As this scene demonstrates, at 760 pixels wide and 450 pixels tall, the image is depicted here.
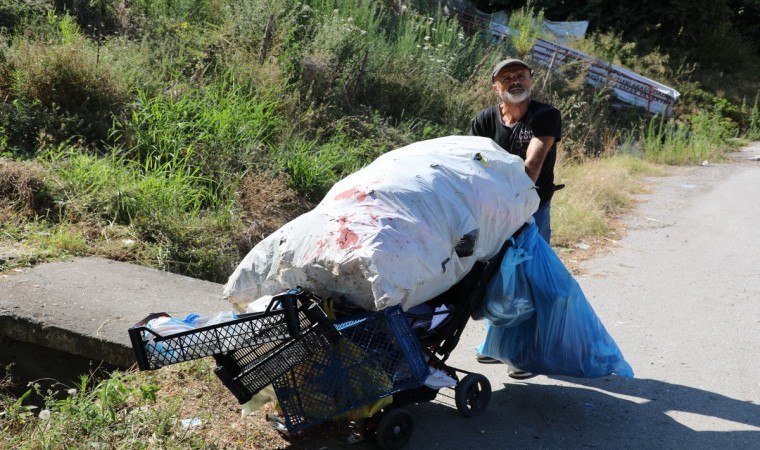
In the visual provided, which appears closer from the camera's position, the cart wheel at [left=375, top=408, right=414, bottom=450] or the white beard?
the cart wheel at [left=375, top=408, right=414, bottom=450]

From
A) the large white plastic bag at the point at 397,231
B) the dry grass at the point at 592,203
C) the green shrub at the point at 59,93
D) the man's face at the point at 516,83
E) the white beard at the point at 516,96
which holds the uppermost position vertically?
the man's face at the point at 516,83

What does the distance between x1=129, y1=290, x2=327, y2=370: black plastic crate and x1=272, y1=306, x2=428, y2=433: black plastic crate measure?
17 cm

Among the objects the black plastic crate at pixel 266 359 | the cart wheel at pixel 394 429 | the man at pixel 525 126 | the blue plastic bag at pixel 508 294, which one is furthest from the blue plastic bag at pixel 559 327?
the black plastic crate at pixel 266 359

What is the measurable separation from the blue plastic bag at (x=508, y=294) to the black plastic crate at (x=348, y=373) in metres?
0.80

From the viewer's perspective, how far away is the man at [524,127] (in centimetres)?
494

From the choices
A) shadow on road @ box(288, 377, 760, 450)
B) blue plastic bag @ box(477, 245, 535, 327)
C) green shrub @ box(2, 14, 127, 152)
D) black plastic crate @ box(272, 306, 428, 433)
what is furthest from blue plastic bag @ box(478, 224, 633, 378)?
green shrub @ box(2, 14, 127, 152)

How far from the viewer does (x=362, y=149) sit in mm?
→ 9281

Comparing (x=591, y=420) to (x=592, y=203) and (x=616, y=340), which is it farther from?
(x=592, y=203)

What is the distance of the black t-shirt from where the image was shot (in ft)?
16.3

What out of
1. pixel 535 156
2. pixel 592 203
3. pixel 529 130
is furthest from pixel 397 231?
pixel 592 203

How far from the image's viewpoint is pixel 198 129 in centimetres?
786

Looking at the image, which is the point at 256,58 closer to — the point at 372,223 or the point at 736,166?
the point at 372,223

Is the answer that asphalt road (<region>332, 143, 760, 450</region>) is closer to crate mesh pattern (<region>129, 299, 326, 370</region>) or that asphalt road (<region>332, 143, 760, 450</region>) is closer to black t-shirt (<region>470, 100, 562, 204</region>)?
crate mesh pattern (<region>129, 299, 326, 370</region>)

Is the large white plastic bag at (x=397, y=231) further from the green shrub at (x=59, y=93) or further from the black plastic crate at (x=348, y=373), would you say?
the green shrub at (x=59, y=93)
